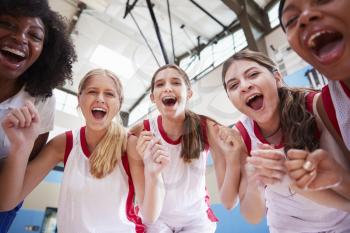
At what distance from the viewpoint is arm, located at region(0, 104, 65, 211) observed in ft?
3.07

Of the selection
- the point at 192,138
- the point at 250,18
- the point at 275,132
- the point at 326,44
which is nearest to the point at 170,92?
the point at 192,138

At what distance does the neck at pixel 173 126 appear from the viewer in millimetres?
1700

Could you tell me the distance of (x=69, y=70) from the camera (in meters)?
1.59

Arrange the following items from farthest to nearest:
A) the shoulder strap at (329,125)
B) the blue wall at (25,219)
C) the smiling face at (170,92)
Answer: the blue wall at (25,219) → the smiling face at (170,92) → the shoulder strap at (329,125)

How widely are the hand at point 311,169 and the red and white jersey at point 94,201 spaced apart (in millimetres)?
926

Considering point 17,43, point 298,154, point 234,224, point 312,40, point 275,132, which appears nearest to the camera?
point 298,154

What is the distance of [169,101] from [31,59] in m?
0.86

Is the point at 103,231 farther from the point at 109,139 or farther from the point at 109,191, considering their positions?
the point at 109,139

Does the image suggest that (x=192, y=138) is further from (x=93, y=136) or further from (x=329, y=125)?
(x=329, y=125)

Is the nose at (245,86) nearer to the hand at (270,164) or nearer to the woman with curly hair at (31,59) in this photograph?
the hand at (270,164)

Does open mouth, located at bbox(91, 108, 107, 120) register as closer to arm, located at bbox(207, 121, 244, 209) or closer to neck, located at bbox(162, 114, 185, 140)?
neck, located at bbox(162, 114, 185, 140)

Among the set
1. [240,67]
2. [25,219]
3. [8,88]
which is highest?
[240,67]

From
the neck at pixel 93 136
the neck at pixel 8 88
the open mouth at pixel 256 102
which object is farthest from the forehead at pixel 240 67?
the neck at pixel 8 88

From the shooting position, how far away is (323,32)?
0.74 metres
